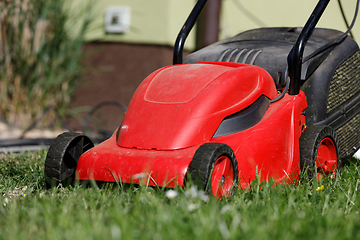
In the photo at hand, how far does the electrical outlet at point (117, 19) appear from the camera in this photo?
3.75 m

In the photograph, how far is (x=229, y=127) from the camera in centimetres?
158

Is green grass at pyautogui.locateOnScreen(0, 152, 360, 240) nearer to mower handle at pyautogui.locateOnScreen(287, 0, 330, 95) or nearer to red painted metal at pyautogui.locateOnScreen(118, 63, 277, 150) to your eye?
red painted metal at pyautogui.locateOnScreen(118, 63, 277, 150)

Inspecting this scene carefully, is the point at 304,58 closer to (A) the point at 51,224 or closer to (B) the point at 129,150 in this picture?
(B) the point at 129,150

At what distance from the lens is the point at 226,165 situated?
1.44 m

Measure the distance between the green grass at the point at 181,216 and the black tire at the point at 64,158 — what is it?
100 millimetres

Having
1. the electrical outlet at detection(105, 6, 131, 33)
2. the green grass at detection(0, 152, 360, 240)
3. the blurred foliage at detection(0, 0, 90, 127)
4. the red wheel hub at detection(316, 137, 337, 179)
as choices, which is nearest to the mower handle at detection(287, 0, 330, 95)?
the red wheel hub at detection(316, 137, 337, 179)

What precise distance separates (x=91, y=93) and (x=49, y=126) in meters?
0.50

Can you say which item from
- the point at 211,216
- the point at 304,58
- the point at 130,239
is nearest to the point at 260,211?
the point at 211,216

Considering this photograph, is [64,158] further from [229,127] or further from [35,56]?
[35,56]

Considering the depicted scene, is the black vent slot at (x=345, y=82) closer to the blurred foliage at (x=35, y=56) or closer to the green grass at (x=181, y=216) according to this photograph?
the green grass at (x=181, y=216)

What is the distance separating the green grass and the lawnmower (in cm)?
9

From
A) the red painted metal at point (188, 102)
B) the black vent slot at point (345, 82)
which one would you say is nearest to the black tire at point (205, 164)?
the red painted metal at point (188, 102)

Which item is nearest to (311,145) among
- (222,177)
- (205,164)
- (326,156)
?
(326,156)

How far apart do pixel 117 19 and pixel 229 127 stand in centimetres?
254
